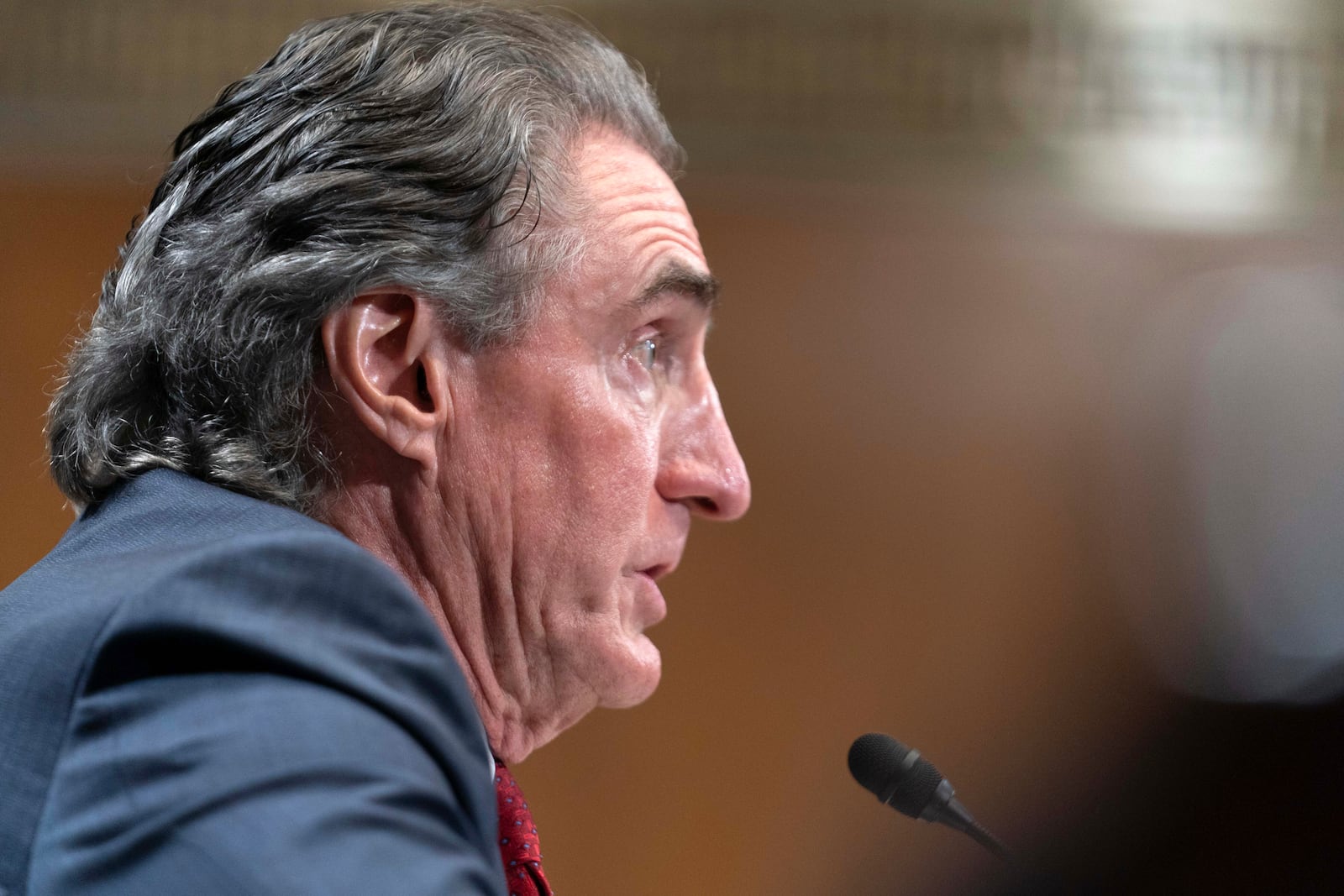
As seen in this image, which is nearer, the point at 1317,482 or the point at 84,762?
the point at 84,762

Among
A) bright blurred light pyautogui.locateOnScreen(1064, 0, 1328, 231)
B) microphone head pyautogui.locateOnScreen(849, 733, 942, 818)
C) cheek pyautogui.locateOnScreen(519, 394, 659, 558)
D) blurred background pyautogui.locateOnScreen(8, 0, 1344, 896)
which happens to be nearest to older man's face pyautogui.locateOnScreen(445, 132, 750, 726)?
cheek pyautogui.locateOnScreen(519, 394, 659, 558)

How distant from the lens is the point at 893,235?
Answer: 277 cm

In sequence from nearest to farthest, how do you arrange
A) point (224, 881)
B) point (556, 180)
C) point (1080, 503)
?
point (224, 881), point (556, 180), point (1080, 503)

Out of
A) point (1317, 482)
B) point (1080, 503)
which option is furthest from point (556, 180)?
point (1317, 482)

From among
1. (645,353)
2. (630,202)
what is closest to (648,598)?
(645,353)

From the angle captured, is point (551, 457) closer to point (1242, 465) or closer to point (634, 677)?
point (634, 677)

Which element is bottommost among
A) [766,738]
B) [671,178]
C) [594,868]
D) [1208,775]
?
[594,868]

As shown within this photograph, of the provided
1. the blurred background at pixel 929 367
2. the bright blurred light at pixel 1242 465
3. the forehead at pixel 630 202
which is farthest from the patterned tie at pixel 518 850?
the bright blurred light at pixel 1242 465

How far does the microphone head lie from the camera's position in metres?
1.06

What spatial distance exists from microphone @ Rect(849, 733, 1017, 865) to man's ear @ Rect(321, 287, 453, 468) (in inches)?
18.1

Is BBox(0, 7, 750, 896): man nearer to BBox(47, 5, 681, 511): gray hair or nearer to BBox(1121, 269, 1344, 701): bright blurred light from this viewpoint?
BBox(47, 5, 681, 511): gray hair

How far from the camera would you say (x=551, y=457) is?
3.33 feet

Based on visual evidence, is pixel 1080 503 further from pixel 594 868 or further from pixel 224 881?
pixel 224 881

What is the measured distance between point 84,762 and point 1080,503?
8.17 ft
